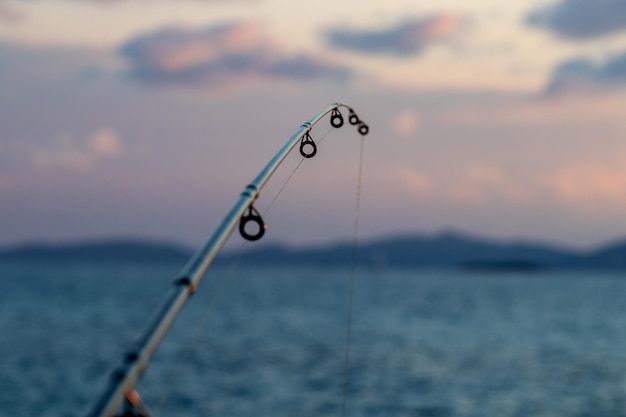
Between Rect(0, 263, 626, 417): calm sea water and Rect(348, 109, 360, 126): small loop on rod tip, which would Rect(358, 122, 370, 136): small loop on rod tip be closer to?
Rect(348, 109, 360, 126): small loop on rod tip

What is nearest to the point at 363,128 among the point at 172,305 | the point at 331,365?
the point at 172,305

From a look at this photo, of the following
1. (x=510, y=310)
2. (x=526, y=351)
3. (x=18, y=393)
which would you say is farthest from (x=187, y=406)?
(x=510, y=310)

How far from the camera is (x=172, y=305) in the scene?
13.0 feet

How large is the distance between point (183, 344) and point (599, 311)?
1867 inches

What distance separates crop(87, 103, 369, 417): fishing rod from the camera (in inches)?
135

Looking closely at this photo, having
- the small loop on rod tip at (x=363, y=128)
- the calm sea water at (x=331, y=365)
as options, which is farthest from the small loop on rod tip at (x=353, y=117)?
the calm sea water at (x=331, y=365)

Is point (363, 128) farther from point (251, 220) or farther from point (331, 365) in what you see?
point (331, 365)

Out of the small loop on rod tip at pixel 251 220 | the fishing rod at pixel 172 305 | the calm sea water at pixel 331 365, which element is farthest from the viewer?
the calm sea water at pixel 331 365

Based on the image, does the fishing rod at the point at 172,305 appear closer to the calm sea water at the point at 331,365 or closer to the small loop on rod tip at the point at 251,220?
the small loop on rod tip at the point at 251,220

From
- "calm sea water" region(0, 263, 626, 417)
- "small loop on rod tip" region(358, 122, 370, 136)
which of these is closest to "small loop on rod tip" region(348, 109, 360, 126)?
"small loop on rod tip" region(358, 122, 370, 136)

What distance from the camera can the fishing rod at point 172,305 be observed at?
135 inches

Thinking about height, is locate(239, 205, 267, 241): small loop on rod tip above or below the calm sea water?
above

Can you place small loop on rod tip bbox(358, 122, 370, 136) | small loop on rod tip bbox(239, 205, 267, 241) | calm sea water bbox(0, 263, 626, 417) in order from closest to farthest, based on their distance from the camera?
small loop on rod tip bbox(239, 205, 267, 241), small loop on rod tip bbox(358, 122, 370, 136), calm sea water bbox(0, 263, 626, 417)

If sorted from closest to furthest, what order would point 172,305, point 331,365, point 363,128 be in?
point 172,305 → point 363,128 → point 331,365
